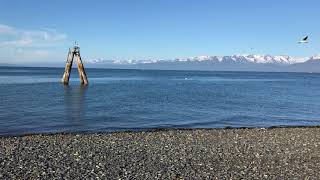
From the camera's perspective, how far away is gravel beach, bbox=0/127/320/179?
1489cm

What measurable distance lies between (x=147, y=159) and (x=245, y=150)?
16.7ft

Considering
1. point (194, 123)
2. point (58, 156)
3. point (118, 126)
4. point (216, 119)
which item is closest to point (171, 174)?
point (58, 156)

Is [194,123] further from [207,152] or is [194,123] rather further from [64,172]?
[64,172]

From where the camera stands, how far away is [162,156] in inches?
696

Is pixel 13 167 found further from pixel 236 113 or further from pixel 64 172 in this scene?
pixel 236 113

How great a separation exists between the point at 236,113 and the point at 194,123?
9414mm

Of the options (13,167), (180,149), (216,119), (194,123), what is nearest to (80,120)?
(194,123)

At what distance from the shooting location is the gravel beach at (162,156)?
1489cm

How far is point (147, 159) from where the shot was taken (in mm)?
17094

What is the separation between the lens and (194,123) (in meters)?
32.9

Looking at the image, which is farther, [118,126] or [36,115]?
[36,115]

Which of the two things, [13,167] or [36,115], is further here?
[36,115]

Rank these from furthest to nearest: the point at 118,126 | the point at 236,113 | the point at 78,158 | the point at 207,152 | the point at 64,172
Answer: the point at 236,113
the point at 118,126
the point at 207,152
the point at 78,158
the point at 64,172

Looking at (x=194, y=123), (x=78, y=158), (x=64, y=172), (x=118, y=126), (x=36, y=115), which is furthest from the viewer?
(x=36, y=115)
